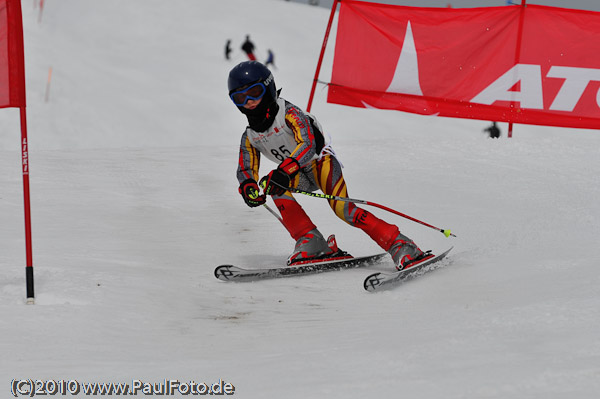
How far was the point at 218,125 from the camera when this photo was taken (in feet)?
69.3

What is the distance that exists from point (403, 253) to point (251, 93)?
1534mm

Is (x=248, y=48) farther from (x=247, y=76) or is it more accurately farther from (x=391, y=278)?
(x=391, y=278)

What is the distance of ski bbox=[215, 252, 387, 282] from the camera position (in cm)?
485

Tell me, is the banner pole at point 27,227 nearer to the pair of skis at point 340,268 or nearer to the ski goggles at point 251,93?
the pair of skis at point 340,268

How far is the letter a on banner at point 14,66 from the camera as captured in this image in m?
4.12

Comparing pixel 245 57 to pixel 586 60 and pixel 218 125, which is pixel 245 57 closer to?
pixel 218 125

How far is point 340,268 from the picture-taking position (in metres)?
5.27

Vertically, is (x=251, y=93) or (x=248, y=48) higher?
(x=251, y=93)

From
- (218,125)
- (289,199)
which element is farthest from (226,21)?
(289,199)

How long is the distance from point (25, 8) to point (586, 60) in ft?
94.5

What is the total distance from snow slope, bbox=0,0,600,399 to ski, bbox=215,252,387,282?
10 cm

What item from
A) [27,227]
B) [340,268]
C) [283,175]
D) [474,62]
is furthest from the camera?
[474,62]

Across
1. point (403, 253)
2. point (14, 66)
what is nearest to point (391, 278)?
point (403, 253)

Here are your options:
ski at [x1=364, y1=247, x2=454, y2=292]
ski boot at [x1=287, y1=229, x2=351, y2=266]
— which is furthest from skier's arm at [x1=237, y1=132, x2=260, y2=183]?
ski at [x1=364, y1=247, x2=454, y2=292]
